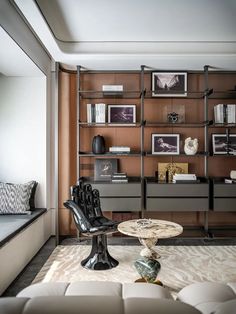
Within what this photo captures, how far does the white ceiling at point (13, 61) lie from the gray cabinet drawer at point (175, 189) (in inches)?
88.1

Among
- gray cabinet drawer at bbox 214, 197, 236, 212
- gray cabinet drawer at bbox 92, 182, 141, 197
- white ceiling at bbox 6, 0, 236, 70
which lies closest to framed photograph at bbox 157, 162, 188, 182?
gray cabinet drawer at bbox 92, 182, 141, 197

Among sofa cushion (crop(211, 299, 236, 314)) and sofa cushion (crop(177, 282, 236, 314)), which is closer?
sofa cushion (crop(211, 299, 236, 314))

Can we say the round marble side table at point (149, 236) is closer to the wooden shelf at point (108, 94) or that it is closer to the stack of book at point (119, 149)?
the stack of book at point (119, 149)

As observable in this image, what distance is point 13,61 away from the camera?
3400 mm

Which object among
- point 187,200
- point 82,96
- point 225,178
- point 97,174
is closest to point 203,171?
point 225,178

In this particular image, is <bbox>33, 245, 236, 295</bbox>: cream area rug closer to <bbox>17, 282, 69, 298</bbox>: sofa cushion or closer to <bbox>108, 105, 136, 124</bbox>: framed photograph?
<bbox>17, 282, 69, 298</bbox>: sofa cushion

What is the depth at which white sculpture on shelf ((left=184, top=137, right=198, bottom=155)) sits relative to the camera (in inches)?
160

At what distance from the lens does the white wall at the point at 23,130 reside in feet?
13.0

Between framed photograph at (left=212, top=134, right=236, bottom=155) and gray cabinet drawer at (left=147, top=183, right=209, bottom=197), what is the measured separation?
2.24 feet

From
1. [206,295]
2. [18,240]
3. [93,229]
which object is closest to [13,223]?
[18,240]

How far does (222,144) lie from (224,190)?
0.77m

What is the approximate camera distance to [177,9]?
111 inches

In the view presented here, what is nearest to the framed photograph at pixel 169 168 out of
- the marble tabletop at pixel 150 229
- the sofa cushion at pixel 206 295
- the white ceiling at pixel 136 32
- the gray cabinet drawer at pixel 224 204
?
the gray cabinet drawer at pixel 224 204

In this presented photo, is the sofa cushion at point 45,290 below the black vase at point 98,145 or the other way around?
below
